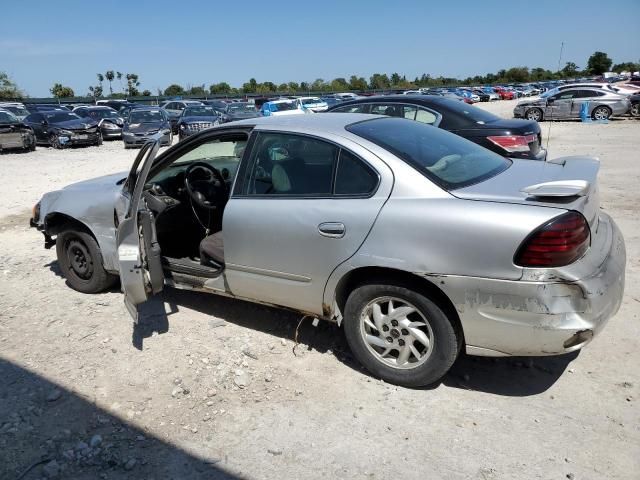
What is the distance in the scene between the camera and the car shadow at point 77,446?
254cm

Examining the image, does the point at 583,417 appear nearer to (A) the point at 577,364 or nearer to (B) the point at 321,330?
(A) the point at 577,364

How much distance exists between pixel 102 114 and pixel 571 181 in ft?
79.1

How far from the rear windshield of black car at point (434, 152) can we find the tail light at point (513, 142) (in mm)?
3681

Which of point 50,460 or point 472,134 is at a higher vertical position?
point 472,134

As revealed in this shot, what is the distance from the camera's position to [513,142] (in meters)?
7.16

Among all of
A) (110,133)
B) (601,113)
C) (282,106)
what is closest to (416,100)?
(282,106)

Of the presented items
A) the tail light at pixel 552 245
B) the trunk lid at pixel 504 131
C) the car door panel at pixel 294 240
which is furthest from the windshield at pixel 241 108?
the tail light at pixel 552 245

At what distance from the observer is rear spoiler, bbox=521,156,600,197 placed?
8.57 ft

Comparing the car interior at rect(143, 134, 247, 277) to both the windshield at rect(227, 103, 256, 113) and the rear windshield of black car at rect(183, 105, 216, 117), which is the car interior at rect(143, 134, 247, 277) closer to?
the rear windshield of black car at rect(183, 105, 216, 117)

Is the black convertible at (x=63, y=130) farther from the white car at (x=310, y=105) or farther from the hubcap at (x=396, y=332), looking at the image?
the hubcap at (x=396, y=332)

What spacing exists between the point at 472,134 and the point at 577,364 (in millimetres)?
4653

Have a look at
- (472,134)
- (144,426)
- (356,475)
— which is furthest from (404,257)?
(472,134)

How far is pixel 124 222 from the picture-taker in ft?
11.4

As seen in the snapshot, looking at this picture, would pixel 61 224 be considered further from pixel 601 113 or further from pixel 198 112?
pixel 601 113
